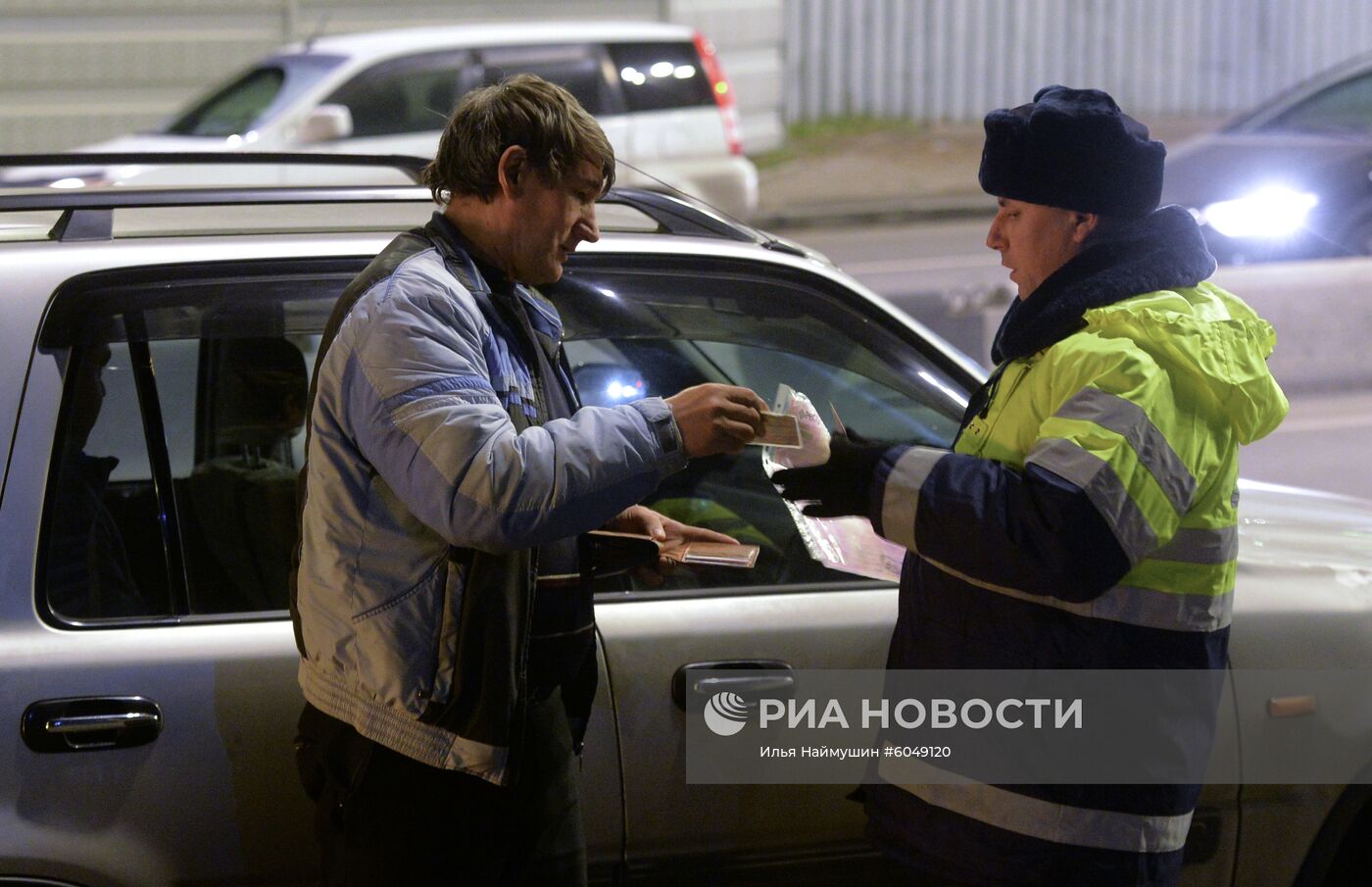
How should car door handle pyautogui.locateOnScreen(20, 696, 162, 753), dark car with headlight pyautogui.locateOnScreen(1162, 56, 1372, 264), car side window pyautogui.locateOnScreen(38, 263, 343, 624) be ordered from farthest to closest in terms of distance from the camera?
1. dark car with headlight pyautogui.locateOnScreen(1162, 56, 1372, 264)
2. car side window pyautogui.locateOnScreen(38, 263, 343, 624)
3. car door handle pyautogui.locateOnScreen(20, 696, 162, 753)

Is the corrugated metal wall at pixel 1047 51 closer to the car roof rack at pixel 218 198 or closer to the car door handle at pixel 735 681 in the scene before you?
the car roof rack at pixel 218 198

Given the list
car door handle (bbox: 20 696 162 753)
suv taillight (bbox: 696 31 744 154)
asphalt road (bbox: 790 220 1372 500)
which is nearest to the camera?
car door handle (bbox: 20 696 162 753)

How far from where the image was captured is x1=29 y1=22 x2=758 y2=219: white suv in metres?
10.0

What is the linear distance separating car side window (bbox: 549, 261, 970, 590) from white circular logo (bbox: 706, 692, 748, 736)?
285 millimetres

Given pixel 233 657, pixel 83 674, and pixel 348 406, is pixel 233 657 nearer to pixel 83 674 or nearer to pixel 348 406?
pixel 83 674

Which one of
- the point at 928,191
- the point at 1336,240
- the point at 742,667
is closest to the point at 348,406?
the point at 742,667

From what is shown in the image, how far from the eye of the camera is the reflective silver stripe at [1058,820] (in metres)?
2.09

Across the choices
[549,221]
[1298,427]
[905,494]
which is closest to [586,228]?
[549,221]

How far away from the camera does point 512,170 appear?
205 cm

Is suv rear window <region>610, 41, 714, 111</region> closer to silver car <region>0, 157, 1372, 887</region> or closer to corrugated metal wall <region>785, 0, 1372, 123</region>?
corrugated metal wall <region>785, 0, 1372, 123</region>

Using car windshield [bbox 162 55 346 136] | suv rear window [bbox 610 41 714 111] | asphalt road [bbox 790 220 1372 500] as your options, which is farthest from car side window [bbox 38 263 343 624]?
suv rear window [bbox 610 41 714 111]

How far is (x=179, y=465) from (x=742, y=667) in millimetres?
991

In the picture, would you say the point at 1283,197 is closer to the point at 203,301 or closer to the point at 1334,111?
the point at 1334,111

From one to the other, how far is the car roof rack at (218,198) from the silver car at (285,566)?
0.01m
